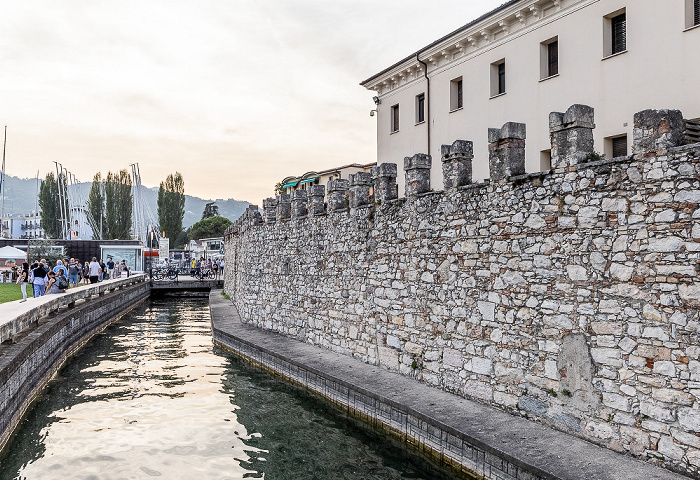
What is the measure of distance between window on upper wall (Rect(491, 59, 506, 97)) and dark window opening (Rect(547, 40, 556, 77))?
→ 161 cm

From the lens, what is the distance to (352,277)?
1074cm

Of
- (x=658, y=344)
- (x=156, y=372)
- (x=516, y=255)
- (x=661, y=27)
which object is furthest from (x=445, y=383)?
(x=661, y=27)

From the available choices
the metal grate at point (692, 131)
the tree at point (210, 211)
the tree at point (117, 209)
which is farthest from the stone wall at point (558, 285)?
the tree at point (210, 211)

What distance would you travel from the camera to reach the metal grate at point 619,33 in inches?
505

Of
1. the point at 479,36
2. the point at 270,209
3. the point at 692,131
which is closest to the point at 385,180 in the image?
the point at 692,131

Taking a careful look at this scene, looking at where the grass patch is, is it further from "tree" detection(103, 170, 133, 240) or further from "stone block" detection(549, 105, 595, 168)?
"tree" detection(103, 170, 133, 240)

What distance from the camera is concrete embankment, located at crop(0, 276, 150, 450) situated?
8.05 m

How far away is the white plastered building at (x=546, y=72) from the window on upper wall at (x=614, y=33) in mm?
23

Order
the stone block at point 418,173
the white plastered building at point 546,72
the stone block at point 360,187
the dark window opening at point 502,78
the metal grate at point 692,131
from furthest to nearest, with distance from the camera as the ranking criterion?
the dark window opening at point 502,78, the white plastered building at point 546,72, the stone block at point 360,187, the stone block at point 418,173, the metal grate at point 692,131

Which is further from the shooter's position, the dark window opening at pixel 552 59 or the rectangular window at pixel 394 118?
the rectangular window at pixel 394 118

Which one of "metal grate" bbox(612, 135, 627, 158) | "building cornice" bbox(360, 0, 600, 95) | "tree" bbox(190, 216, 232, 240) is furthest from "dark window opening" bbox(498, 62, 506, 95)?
"tree" bbox(190, 216, 232, 240)

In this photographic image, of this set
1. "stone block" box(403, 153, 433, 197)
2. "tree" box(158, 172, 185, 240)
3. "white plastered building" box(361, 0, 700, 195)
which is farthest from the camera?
"tree" box(158, 172, 185, 240)

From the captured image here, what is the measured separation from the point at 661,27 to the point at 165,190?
62572mm

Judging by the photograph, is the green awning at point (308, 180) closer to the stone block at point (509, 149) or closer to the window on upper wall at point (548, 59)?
the window on upper wall at point (548, 59)
